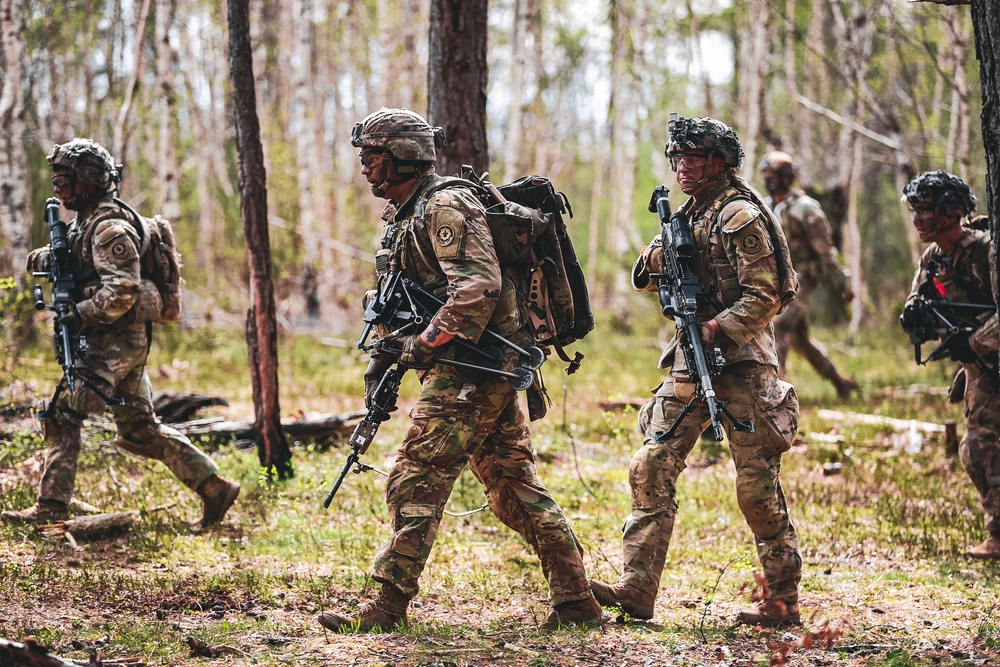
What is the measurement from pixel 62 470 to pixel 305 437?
105 inches

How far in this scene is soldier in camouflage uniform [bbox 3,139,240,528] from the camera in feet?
19.4

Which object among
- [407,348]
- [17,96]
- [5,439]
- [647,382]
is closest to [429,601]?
[407,348]

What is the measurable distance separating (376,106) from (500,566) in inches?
765

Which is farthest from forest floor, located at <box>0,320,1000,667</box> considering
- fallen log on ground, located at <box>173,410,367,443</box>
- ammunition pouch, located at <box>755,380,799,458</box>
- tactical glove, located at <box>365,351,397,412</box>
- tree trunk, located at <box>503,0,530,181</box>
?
tree trunk, located at <box>503,0,530,181</box>

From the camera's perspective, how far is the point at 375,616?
4.46m

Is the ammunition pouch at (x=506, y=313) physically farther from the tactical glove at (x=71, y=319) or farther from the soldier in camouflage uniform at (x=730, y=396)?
the tactical glove at (x=71, y=319)

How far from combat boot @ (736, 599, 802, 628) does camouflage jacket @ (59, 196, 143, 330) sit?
3.87 meters

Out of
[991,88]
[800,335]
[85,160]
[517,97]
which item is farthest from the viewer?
[517,97]

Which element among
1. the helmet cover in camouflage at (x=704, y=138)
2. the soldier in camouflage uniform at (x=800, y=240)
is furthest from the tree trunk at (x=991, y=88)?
the soldier in camouflage uniform at (x=800, y=240)

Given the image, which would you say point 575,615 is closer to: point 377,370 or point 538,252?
point 377,370

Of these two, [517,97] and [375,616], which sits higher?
[517,97]

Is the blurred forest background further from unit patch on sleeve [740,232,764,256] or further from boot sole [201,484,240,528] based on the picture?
unit patch on sleeve [740,232,764,256]

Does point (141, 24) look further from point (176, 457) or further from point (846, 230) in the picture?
point (846, 230)

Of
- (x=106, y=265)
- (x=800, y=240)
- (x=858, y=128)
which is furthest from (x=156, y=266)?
(x=858, y=128)
